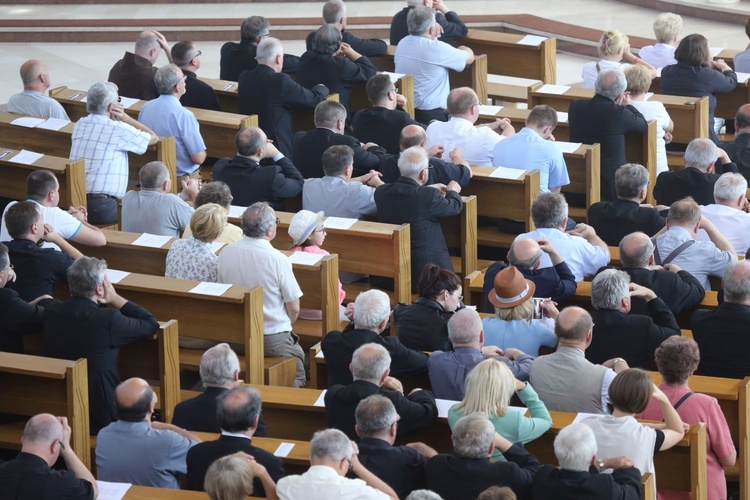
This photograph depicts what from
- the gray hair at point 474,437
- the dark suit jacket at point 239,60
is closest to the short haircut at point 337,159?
the dark suit jacket at point 239,60

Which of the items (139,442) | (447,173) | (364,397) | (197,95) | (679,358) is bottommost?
(139,442)

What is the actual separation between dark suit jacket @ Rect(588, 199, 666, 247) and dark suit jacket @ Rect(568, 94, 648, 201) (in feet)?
3.27

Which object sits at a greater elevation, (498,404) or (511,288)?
(511,288)

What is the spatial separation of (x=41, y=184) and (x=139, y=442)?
2.00 meters

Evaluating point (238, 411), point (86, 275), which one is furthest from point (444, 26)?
point (238, 411)

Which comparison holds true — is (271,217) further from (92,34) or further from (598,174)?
(92,34)

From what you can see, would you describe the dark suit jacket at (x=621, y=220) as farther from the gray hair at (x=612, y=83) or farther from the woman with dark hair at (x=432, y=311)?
the woman with dark hair at (x=432, y=311)

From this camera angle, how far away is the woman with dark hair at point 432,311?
5.68 meters

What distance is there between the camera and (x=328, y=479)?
425 cm

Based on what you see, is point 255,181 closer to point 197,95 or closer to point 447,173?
point 447,173

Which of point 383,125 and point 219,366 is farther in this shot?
point 383,125

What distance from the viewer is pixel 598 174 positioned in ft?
24.9

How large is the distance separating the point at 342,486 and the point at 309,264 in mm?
1987

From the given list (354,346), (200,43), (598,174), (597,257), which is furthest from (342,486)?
(200,43)
